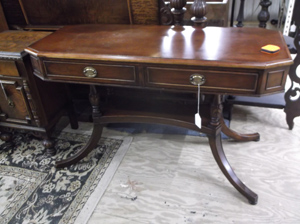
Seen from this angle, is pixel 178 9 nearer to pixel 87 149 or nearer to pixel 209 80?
pixel 209 80

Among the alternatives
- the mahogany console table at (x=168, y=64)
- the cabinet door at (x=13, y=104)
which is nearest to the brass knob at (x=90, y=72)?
the mahogany console table at (x=168, y=64)

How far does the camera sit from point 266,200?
1.26m

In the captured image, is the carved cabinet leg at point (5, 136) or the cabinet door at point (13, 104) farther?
the carved cabinet leg at point (5, 136)

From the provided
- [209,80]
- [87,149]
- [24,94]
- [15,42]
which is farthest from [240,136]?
[15,42]

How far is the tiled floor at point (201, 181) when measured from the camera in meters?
1.22

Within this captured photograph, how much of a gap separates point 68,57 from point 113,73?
7.1 inches

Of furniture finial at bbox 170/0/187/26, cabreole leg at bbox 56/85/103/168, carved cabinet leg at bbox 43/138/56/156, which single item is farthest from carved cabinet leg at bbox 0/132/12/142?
furniture finial at bbox 170/0/187/26

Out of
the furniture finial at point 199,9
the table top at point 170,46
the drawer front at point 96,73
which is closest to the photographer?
the table top at point 170,46

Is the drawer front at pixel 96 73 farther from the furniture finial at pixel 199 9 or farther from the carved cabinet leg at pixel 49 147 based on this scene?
the carved cabinet leg at pixel 49 147

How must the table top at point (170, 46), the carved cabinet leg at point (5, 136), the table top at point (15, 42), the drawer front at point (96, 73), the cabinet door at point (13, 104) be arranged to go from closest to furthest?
the table top at point (170, 46) < the drawer front at point (96, 73) < the table top at point (15, 42) < the cabinet door at point (13, 104) < the carved cabinet leg at point (5, 136)

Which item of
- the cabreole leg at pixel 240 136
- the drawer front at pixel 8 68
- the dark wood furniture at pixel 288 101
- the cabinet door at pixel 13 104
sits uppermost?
the drawer front at pixel 8 68

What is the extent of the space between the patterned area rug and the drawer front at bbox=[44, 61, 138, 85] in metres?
0.56

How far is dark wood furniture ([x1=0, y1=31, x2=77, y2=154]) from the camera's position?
1329 mm

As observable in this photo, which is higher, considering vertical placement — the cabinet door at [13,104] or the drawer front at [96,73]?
the drawer front at [96,73]
